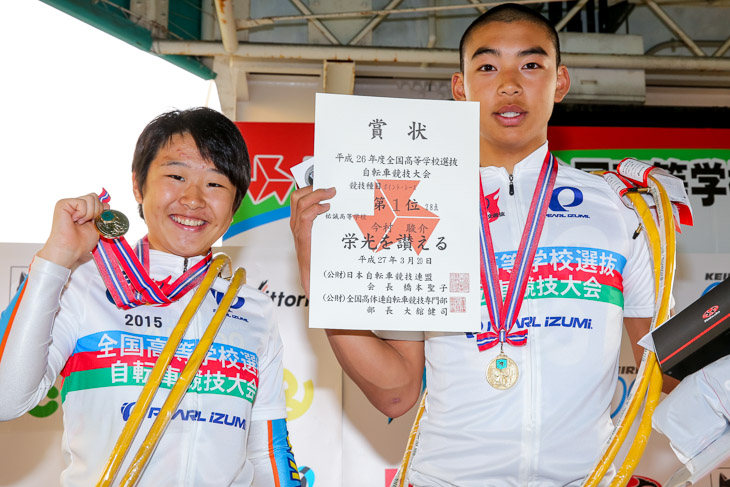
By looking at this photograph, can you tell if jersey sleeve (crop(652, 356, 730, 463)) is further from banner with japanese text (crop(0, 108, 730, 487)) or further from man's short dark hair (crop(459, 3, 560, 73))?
banner with japanese text (crop(0, 108, 730, 487))

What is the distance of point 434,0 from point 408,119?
9.66ft

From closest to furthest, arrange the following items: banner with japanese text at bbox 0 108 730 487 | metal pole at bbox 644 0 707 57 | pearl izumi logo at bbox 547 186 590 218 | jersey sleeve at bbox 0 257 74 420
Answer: jersey sleeve at bbox 0 257 74 420 → pearl izumi logo at bbox 547 186 590 218 → banner with japanese text at bbox 0 108 730 487 → metal pole at bbox 644 0 707 57

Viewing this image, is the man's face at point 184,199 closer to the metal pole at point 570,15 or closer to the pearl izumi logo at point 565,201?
the pearl izumi logo at point 565,201

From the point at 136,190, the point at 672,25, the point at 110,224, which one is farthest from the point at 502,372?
the point at 672,25

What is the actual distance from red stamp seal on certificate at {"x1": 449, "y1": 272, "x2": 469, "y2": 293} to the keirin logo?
0.52m

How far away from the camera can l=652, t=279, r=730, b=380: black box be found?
133cm

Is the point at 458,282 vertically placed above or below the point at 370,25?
below

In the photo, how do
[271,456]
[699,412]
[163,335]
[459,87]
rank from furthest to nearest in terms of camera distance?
[459,87] < [271,456] < [163,335] < [699,412]

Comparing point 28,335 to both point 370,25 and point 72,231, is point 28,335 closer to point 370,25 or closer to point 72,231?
point 72,231

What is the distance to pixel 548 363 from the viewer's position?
1.72 metres

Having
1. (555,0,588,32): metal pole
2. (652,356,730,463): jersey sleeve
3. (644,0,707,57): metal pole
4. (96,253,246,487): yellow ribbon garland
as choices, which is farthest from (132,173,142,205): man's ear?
(644,0,707,57): metal pole

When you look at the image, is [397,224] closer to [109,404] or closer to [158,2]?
[109,404]

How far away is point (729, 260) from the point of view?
388cm

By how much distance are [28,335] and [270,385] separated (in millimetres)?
665
